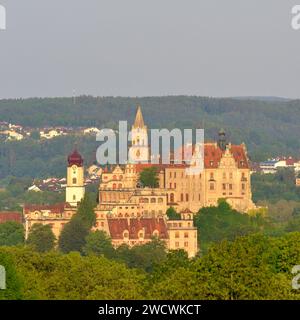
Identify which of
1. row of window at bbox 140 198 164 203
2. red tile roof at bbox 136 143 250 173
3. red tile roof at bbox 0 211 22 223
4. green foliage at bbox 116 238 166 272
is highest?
red tile roof at bbox 136 143 250 173

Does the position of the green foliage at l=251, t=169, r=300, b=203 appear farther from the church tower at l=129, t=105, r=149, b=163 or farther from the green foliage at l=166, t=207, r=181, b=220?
the green foliage at l=166, t=207, r=181, b=220

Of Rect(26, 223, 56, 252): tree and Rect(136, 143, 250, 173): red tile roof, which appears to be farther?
Rect(136, 143, 250, 173): red tile roof

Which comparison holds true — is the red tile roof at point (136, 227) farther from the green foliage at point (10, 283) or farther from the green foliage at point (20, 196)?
the green foliage at point (10, 283)

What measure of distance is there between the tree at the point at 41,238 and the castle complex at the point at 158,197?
5.11ft

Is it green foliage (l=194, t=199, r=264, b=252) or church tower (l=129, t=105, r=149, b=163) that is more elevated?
church tower (l=129, t=105, r=149, b=163)

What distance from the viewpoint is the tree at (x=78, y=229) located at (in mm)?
108188

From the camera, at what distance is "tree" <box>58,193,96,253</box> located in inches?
4259

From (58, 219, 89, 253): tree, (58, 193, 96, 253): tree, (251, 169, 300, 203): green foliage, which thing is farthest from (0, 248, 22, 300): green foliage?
(251, 169, 300, 203): green foliage

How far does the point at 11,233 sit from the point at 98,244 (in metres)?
10.4

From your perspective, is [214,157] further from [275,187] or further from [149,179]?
[275,187]

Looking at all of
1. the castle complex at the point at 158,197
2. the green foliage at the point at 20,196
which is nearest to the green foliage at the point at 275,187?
the green foliage at the point at 20,196

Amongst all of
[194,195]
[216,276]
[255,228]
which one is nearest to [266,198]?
[194,195]

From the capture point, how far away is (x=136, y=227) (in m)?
112
